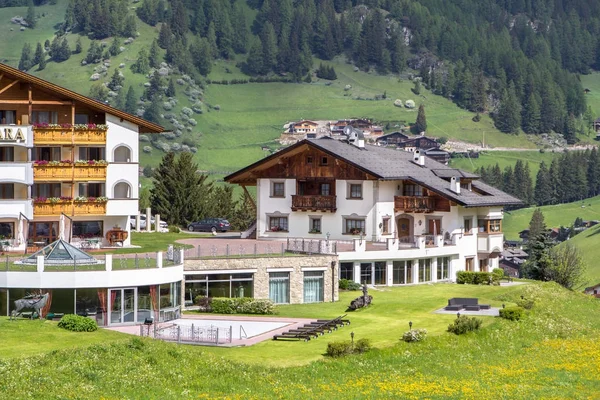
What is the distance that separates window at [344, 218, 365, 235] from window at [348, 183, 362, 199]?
1.82 m

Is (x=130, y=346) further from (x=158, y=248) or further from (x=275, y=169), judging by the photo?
(x=275, y=169)

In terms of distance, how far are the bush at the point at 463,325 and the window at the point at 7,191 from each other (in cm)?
3277

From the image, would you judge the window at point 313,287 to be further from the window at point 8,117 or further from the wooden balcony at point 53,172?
the window at point 8,117

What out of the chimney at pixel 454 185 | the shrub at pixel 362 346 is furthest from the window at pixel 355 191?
the shrub at pixel 362 346

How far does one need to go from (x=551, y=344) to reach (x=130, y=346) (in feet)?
73.5

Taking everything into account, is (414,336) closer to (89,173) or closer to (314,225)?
(89,173)

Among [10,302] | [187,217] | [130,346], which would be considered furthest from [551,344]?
[187,217]

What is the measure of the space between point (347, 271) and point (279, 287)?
1015 centimetres

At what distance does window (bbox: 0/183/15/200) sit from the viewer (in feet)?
260

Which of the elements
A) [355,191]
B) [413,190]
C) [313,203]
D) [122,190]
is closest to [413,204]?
[413,190]

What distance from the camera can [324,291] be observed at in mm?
73250

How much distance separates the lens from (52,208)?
261 feet

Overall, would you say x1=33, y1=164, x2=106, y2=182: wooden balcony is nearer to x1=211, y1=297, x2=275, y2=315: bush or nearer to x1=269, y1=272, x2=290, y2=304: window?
x1=269, y1=272, x2=290, y2=304: window

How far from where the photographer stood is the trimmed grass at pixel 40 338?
49.2 meters
